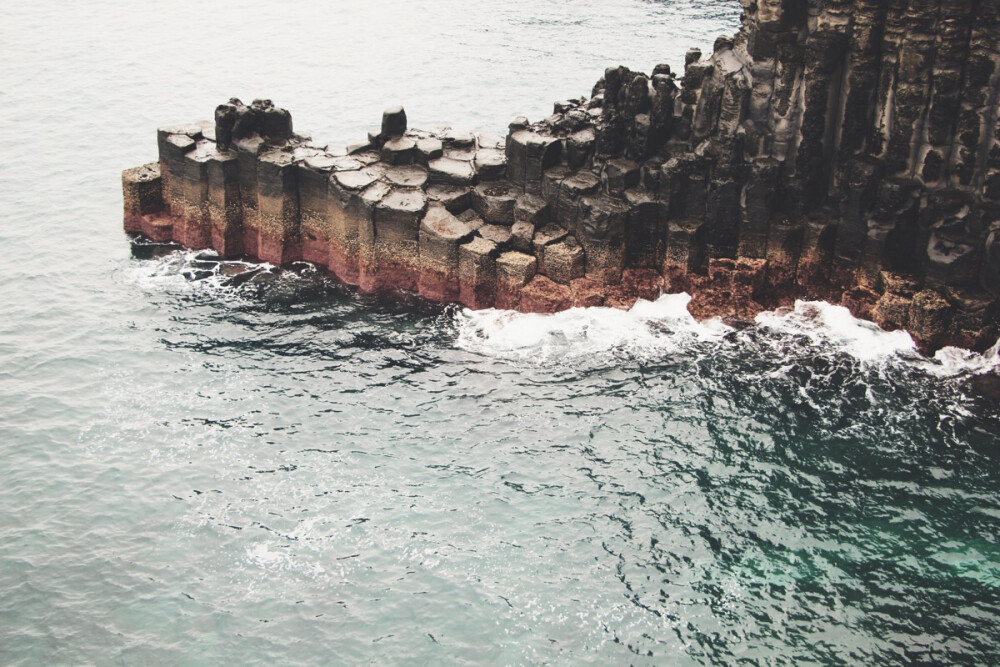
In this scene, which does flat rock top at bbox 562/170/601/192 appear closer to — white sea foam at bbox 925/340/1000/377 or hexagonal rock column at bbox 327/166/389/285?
hexagonal rock column at bbox 327/166/389/285

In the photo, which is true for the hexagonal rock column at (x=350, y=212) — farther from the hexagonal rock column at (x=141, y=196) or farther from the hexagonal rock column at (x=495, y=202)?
the hexagonal rock column at (x=141, y=196)

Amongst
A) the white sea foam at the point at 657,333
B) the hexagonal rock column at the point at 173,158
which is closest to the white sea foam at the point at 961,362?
the white sea foam at the point at 657,333

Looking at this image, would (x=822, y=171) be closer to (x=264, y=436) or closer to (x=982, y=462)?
(x=982, y=462)

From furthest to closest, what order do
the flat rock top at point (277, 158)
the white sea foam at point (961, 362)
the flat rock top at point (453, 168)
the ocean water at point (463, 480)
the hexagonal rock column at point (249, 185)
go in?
the hexagonal rock column at point (249, 185), the flat rock top at point (277, 158), the flat rock top at point (453, 168), the white sea foam at point (961, 362), the ocean water at point (463, 480)

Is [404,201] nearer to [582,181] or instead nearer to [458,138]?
[458,138]

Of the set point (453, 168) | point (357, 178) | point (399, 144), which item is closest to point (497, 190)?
point (453, 168)

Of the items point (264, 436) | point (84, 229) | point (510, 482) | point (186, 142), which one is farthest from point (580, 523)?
point (84, 229)
